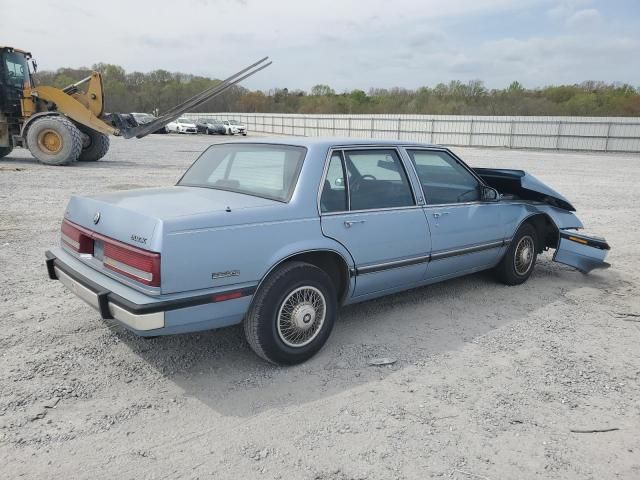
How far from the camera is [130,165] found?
53.2 ft

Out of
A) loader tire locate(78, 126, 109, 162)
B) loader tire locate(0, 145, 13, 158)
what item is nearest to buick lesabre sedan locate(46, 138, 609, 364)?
loader tire locate(78, 126, 109, 162)

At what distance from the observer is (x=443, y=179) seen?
4750mm

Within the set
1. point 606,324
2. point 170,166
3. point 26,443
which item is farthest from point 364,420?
point 170,166

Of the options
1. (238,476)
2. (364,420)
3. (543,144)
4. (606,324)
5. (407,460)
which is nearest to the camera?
(238,476)

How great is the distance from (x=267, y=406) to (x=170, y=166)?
14.4 meters

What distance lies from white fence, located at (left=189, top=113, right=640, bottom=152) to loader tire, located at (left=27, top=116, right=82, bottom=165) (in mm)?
20427

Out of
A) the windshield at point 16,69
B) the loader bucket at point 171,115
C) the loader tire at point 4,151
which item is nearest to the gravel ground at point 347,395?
the loader bucket at point 171,115

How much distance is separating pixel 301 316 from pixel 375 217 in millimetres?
1006

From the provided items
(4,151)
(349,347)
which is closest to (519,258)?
(349,347)

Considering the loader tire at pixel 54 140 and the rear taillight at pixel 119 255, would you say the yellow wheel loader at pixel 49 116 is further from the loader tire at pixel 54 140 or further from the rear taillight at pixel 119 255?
the rear taillight at pixel 119 255

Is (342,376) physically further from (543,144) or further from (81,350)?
(543,144)

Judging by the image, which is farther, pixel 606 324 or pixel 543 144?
pixel 543 144

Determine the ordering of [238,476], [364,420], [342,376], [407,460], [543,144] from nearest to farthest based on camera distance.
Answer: [238,476], [407,460], [364,420], [342,376], [543,144]

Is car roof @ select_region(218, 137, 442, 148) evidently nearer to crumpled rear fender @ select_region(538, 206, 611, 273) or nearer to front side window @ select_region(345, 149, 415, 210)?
front side window @ select_region(345, 149, 415, 210)
